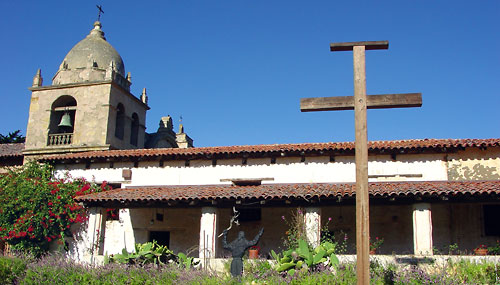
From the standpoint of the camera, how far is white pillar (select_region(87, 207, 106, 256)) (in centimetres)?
1712

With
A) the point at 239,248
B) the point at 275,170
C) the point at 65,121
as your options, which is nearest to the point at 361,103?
the point at 239,248

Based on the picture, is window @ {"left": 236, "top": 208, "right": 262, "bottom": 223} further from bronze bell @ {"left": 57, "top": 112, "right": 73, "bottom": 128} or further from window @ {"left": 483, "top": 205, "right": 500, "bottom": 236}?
bronze bell @ {"left": 57, "top": 112, "right": 73, "bottom": 128}

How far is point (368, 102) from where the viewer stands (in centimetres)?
728

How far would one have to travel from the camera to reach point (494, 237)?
16688 millimetres

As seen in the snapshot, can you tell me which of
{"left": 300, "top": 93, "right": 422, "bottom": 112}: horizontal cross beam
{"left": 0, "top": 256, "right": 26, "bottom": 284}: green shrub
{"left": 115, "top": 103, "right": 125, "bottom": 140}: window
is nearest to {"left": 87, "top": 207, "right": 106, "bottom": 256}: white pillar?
{"left": 0, "top": 256, "right": 26, "bottom": 284}: green shrub

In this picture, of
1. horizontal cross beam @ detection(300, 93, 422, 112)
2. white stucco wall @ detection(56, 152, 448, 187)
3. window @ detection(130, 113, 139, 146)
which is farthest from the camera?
window @ detection(130, 113, 139, 146)

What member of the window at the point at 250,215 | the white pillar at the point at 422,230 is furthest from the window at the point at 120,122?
the white pillar at the point at 422,230

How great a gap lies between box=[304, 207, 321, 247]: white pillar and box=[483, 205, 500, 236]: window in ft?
19.5

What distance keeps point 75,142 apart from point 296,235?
46.8 feet

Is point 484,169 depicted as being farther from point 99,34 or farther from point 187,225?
point 99,34

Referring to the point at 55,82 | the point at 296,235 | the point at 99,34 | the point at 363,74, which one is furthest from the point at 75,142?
the point at 363,74

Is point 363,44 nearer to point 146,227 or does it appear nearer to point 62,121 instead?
point 146,227

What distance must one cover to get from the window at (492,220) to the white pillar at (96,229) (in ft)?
42.9

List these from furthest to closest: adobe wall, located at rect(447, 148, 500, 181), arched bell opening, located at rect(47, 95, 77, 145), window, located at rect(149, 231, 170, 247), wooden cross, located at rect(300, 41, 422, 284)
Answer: arched bell opening, located at rect(47, 95, 77, 145), window, located at rect(149, 231, 170, 247), adobe wall, located at rect(447, 148, 500, 181), wooden cross, located at rect(300, 41, 422, 284)
